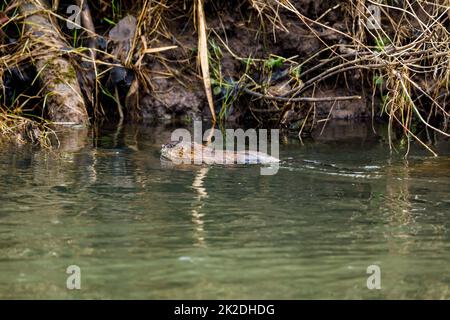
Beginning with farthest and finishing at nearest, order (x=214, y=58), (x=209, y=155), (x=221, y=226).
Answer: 1. (x=214, y=58)
2. (x=209, y=155)
3. (x=221, y=226)

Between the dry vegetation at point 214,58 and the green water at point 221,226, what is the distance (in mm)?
1699

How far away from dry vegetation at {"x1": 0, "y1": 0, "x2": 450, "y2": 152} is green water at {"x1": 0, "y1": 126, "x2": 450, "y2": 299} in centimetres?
170

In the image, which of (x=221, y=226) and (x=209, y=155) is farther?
(x=209, y=155)

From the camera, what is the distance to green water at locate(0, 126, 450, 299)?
3.17 m

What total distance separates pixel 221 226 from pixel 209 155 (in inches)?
75.4

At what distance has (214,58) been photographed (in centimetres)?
839

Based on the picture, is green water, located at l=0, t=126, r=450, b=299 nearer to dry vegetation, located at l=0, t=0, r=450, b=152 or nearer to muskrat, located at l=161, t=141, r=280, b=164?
muskrat, located at l=161, t=141, r=280, b=164

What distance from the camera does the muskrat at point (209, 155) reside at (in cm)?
592

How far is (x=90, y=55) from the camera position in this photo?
323 inches

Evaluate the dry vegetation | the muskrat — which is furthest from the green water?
the dry vegetation

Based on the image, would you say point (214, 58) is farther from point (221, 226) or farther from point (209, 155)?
point (221, 226)

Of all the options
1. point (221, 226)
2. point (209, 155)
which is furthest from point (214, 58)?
point (221, 226)

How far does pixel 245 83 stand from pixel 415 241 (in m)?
4.50
